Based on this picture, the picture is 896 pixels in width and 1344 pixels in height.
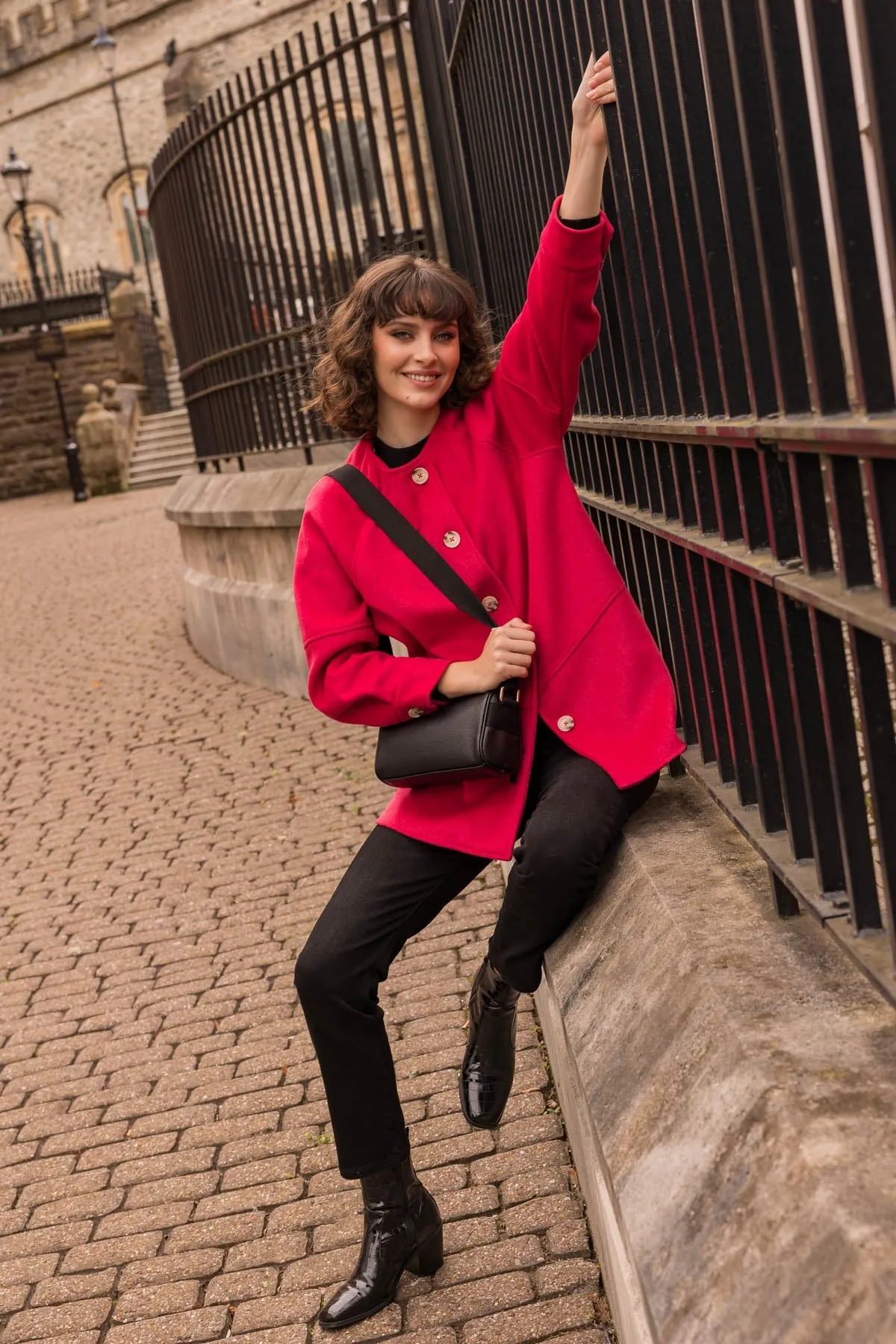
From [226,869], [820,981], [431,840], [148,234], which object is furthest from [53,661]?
[148,234]

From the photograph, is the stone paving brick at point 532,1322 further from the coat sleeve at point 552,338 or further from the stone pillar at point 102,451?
the stone pillar at point 102,451

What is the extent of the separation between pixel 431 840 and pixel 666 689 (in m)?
0.54

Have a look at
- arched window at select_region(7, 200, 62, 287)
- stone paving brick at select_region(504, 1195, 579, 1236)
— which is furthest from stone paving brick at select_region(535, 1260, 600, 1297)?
arched window at select_region(7, 200, 62, 287)

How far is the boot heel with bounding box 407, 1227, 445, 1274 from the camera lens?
9.55ft

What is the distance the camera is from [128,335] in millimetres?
30844

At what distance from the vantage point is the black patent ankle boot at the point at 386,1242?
281 centimetres

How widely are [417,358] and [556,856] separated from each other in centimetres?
105

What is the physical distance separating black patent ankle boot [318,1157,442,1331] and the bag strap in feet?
3.57

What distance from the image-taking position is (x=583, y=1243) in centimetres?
292

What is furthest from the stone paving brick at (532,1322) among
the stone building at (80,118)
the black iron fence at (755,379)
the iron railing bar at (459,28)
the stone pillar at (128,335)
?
the stone building at (80,118)

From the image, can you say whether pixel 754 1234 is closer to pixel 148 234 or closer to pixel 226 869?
pixel 226 869

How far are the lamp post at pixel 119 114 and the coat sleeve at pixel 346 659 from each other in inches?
1271

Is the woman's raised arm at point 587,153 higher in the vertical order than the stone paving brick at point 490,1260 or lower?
higher

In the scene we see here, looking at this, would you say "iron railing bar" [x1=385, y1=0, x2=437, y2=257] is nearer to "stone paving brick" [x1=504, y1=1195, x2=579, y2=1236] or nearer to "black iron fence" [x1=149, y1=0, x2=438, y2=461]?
"black iron fence" [x1=149, y1=0, x2=438, y2=461]
